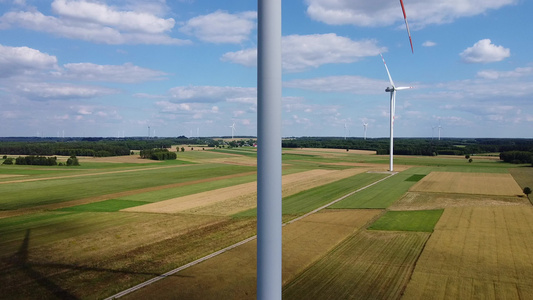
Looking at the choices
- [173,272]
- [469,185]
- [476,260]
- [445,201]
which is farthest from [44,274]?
[469,185]

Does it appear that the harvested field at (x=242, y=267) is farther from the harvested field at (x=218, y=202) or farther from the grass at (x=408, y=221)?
the harvested field at (x=218, y=202)

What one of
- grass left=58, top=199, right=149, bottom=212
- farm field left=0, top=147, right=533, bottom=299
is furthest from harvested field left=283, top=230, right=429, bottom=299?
grass left=58, top=199, right=149, bottom=212

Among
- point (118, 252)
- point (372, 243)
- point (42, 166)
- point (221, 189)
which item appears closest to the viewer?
point (118, 252)

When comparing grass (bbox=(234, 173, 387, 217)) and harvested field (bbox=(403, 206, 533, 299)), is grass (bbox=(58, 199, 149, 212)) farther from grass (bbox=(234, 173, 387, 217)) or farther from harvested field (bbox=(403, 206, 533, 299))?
harvested field (bbox=(403, 206, 533, 299))

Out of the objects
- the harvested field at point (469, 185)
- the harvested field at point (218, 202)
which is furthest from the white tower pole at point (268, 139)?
the harvested field at point (469, 185)

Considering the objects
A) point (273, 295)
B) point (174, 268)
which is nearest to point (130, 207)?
point (174, 268)

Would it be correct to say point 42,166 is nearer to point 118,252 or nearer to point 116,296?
point 118,252

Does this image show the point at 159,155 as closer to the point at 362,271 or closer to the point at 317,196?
the point at 317,196
